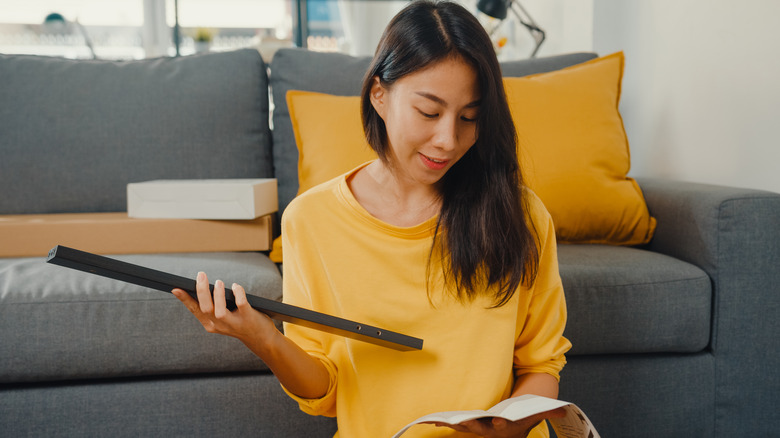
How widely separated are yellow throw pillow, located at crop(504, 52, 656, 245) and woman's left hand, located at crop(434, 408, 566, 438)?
0.78 m

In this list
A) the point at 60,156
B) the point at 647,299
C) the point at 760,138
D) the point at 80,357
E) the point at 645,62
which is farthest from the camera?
the point at 645,62

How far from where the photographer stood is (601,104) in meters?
1.54

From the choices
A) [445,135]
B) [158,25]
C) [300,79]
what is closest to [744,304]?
[445,135]

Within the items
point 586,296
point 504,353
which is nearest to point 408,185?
point 504,353

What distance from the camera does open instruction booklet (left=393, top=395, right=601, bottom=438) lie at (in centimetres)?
65

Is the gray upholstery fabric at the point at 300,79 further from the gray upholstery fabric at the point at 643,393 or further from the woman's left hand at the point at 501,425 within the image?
the woman's left hand at the point at 501,425

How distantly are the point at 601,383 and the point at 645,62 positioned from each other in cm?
118

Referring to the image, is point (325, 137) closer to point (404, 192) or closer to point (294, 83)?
point (294, 83)

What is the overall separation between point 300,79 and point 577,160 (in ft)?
2.44

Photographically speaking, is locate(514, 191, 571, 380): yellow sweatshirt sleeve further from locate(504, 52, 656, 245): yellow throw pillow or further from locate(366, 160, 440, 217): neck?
locate(504, 52, 656, 245): yellow throw pillow

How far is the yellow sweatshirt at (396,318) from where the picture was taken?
83cm

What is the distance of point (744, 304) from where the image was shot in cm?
122

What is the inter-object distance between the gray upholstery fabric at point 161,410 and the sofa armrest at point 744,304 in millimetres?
771

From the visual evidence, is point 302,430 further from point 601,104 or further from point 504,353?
point 601,104
